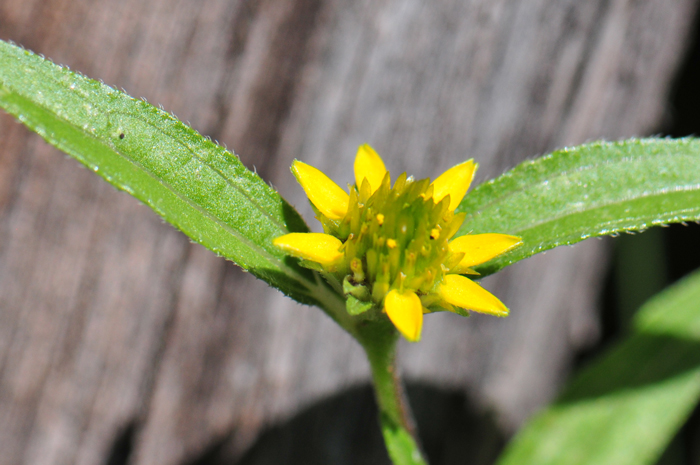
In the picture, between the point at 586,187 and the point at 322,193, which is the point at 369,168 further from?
the point at 586,187

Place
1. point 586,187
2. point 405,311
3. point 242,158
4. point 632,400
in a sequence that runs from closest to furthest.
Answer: point 405,311, point 586,187, point 242,158, point 632,400

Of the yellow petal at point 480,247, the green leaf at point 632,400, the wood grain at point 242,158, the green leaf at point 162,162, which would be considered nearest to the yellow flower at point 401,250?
the yellow petal at point 480,247

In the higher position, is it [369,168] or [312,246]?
[369,168]

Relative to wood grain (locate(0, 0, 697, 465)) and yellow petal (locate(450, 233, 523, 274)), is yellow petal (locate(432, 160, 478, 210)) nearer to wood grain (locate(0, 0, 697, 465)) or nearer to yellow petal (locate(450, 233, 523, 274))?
yellow petal (locate(450, 233, 523, 274))

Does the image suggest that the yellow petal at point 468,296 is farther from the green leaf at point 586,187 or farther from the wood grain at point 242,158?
the wood grain at point 242,158

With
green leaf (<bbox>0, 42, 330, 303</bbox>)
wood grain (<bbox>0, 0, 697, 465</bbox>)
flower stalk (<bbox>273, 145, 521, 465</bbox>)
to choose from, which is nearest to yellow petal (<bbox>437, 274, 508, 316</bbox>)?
flower stalk (<bbox>273, 145, 521, 465</bbox>)

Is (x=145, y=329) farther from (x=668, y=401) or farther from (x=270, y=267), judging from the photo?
(x=668, y=401)

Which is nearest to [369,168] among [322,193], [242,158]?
[322,193]
